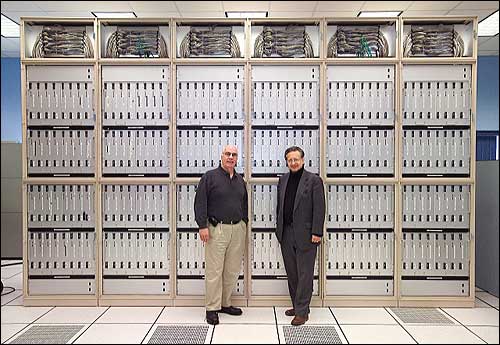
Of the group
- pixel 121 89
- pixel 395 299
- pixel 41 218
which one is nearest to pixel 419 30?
pixel 395 299

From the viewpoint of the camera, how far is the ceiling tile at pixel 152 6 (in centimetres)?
524

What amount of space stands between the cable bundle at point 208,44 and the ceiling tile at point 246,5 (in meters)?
1.41

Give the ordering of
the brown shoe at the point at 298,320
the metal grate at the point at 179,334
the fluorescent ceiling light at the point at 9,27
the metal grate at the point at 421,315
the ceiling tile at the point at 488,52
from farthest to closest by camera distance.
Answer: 1. the ceiling tile at the point at 488,52
2. the fluorescent ceiling light at the point at 9,27
3. the metal grate at the point at 421,315
4. the brown shoe at the point at 298,320
5. the metal grate at the point at 179,334

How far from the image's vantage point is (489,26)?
5.99 metres

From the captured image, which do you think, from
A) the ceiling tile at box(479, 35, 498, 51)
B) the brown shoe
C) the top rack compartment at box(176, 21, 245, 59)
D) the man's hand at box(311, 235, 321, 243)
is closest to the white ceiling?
the ceiling tile at box(479, 35, 498, 51)

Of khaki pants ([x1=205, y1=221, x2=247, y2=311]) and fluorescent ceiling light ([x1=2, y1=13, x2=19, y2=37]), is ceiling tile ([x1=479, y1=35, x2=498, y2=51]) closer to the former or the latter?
khaki pants ([x1=205, y1=221, x2=247, y2=311])

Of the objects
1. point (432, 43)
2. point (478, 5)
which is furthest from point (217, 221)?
point (478, 5)

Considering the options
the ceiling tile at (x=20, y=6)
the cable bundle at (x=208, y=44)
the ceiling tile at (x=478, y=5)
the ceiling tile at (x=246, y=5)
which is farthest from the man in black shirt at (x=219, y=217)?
the ceiling tile at (x=478, y=5)

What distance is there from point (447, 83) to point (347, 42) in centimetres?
95

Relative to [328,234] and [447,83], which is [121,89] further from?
[447,83]

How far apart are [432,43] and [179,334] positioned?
3271 mm

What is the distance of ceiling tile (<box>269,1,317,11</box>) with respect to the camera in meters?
5.25

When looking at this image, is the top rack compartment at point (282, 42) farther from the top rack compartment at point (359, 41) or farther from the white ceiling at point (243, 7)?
the white ceiling at point (243, 7)

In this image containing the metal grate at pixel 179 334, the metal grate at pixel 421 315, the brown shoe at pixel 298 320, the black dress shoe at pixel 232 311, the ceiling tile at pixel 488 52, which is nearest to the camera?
the metal grate at pixel 179 334
